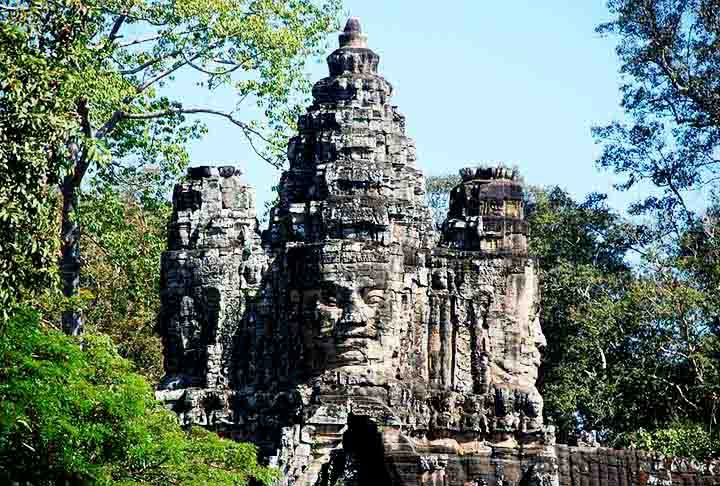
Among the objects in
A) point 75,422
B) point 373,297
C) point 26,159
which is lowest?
point 75,422

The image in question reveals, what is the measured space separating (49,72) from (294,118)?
43.0 feet

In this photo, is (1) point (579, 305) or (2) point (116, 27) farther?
(1) point (579, 305)

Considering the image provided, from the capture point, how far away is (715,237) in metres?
30.5

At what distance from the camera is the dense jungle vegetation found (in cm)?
1498

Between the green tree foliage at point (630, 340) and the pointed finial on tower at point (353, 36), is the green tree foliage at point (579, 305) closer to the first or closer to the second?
the green tree foliage at point (630, 340)

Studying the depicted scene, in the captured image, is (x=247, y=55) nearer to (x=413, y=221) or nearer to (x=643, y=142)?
(x=413, y=221)

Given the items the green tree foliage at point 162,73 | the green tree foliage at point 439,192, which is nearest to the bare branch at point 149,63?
the green tree foliage at point 162,73

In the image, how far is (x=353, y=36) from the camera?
25828 mm

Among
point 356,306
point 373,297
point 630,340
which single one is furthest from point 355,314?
point 630,340

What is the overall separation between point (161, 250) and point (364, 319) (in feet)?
22.6

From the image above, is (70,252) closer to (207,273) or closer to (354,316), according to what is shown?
(207,273)

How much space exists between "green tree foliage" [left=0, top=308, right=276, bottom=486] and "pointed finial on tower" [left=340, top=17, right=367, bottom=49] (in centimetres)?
1050

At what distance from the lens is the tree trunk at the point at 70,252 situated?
25688 millimetres

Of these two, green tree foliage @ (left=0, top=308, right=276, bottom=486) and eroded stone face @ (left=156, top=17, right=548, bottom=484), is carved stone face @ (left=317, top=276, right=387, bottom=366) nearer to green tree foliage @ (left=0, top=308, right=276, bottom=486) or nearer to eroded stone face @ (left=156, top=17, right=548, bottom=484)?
eroded stone face @ (left=156, top=17, right=548, bottom=484)
